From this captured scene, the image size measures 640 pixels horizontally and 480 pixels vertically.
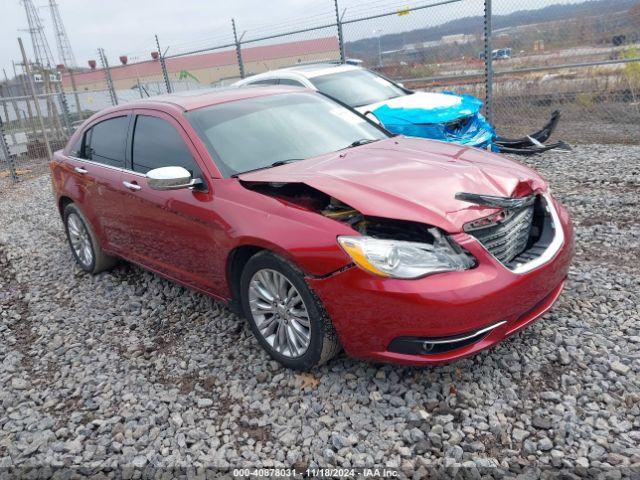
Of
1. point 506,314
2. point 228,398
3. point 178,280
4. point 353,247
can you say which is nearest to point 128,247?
point 178,280

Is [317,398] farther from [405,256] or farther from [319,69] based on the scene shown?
[319,69]

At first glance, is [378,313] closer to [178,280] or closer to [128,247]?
[178,280]

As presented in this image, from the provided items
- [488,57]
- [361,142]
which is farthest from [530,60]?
[361,142]

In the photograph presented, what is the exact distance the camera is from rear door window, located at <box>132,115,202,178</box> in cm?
379

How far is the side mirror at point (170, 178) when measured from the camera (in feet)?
11.3

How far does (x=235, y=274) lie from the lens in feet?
11.5

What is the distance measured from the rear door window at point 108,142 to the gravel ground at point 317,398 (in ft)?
4.20

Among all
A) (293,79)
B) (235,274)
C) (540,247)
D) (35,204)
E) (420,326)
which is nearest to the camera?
(420,326)

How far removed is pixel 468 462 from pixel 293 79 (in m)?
6.85

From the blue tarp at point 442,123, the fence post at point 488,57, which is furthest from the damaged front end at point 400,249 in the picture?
the fence post at point 488,57

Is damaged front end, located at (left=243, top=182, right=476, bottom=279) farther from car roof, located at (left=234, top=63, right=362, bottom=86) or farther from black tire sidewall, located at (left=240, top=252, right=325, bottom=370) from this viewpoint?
car roof, located at (left=234, top=63, right=362, bottom=86)

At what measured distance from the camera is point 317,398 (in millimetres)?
3092

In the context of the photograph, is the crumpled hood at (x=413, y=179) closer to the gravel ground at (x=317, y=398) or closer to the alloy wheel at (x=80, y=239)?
the gravel ground at (x=317, y=398)

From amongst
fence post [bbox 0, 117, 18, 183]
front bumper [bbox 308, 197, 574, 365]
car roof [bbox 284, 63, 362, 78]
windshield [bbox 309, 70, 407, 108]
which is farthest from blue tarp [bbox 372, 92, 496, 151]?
fence post [bbox 0, 117, 18, 183]
